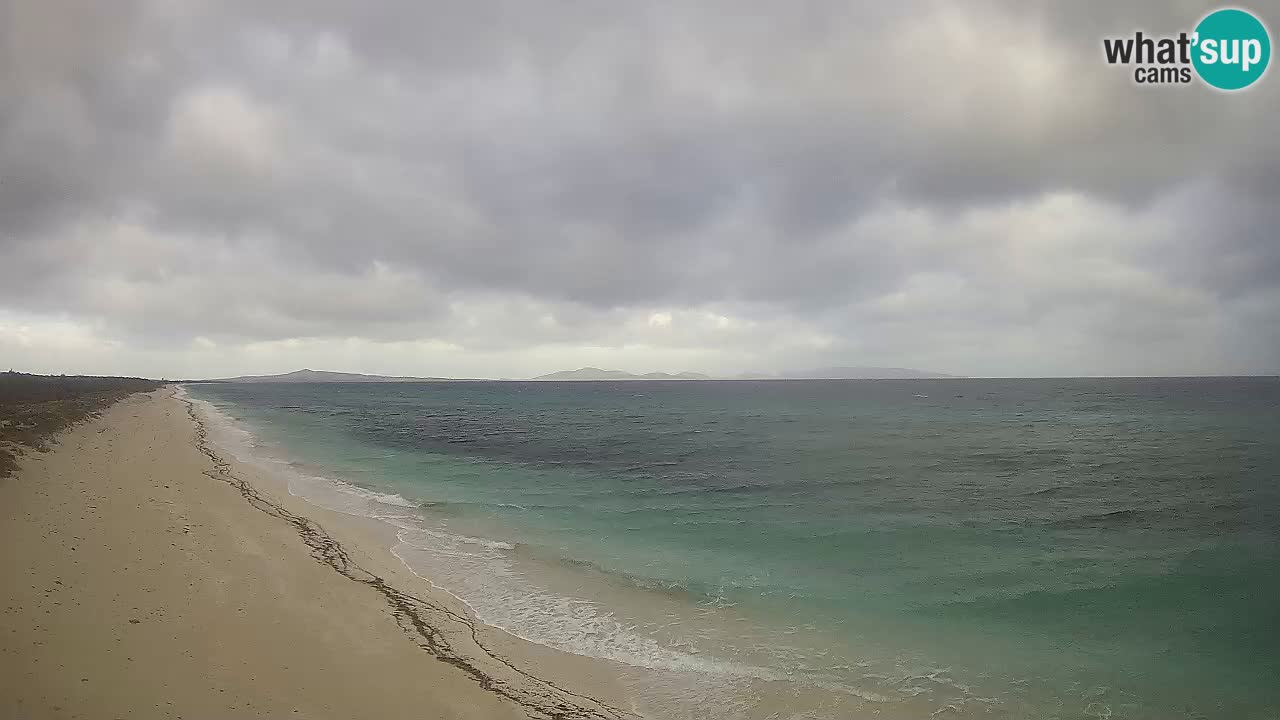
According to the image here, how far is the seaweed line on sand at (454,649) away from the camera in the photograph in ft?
27.3

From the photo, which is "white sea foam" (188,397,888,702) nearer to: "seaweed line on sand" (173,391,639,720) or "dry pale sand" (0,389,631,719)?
"dry pale sand" (0,389,631,719)

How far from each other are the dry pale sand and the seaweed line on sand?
0.04m

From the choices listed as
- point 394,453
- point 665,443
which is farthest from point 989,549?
point 394,453

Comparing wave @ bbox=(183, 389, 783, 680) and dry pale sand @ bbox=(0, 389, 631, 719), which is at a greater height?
dry pale sand @ bbox=(0, 389, 631, 719)

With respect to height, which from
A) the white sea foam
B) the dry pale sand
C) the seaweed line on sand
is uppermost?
the dry pale sand

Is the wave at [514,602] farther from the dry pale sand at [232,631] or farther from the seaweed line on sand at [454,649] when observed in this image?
the seaweed line on sand at [454,649]

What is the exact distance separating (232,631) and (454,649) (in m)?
3.75

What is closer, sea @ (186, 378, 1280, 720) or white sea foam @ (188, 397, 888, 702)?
sea @ (186, 378, 1280, 720)

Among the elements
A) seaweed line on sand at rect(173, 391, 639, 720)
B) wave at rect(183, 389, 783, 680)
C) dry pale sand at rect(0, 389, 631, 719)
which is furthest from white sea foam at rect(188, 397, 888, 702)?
seaweed line on sand at rect(173, 391, 639, 720)

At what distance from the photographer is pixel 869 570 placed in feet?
50.7

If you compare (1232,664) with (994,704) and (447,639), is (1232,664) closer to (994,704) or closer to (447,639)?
(994,704)

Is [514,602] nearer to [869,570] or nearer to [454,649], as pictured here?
[454,649]

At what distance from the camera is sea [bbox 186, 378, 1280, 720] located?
9570 millimetres

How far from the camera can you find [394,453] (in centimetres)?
3856
